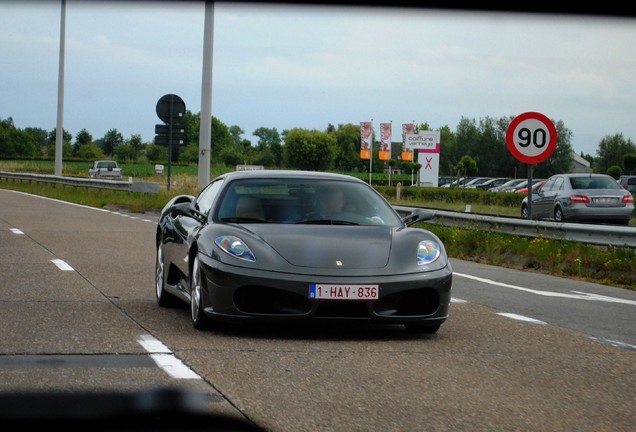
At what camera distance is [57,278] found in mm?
12156

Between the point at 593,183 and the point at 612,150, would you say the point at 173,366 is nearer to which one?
the point at 593,183

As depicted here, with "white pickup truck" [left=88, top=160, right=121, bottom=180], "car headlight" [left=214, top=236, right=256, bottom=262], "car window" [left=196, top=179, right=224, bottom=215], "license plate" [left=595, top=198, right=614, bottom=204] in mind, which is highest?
"car window" [left=196, top=179, right=224, bottom=215]

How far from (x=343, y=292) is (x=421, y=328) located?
2.85ft

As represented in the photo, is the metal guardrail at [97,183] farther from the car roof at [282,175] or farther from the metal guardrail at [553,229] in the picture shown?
the car roof at [282,175]

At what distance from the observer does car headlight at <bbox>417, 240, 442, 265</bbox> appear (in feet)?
27.2

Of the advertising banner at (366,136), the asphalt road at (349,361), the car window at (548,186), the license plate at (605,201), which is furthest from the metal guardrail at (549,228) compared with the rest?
the advertising banner at (366,136)

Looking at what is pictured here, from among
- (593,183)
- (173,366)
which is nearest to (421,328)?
(173,366)

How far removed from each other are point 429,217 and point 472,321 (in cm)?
103

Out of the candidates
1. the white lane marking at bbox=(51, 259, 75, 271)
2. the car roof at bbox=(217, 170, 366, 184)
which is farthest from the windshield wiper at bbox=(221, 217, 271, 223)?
the white lane marking at bbox=(51, 259, 75, 271)

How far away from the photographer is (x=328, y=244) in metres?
8.26

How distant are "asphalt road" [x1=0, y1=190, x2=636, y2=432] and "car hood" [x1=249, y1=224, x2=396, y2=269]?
556 millimetres

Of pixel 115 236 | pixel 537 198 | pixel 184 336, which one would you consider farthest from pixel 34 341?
pixel 537 198

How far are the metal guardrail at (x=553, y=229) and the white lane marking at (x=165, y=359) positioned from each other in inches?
336

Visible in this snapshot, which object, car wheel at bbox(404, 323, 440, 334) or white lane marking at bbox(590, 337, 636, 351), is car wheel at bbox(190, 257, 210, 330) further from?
white lane marking at bbox(590, 337, 636, 351)
